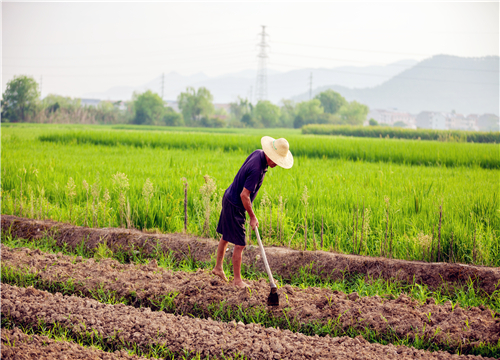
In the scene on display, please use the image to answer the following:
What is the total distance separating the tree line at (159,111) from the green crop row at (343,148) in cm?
2758

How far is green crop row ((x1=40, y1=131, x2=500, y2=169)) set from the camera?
11.2m

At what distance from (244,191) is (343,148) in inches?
394

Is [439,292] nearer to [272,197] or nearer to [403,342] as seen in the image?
[403,342]

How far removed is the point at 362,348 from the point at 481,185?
547 cm

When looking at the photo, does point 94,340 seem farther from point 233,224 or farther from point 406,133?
point 406,133

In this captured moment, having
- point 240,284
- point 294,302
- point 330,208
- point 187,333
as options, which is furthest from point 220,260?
point 330,208

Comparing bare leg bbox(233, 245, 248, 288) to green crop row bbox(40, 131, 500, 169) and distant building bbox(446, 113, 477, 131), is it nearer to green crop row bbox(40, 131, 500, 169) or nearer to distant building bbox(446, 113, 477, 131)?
green crop row bbox(40, 131, 500, 169)

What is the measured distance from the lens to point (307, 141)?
13758mm

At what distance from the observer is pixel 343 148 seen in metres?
12.7

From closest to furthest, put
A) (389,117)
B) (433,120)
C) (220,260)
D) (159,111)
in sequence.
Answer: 1. (220,260)
2. (159,111)
3. (433,120)
4. (389,117)

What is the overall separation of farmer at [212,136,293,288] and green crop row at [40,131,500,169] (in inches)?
315

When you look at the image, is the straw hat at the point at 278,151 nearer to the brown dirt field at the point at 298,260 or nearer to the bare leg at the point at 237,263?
the bare leg at the point at 237,263

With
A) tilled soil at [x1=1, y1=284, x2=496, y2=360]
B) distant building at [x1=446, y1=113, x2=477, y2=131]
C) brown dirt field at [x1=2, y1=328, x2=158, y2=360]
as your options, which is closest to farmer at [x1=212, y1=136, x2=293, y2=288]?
tilled soil at [x1=1, y1=284, x2=496, y2=360]

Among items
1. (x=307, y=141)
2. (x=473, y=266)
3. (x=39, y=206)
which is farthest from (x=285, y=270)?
(x=307, y=141)
